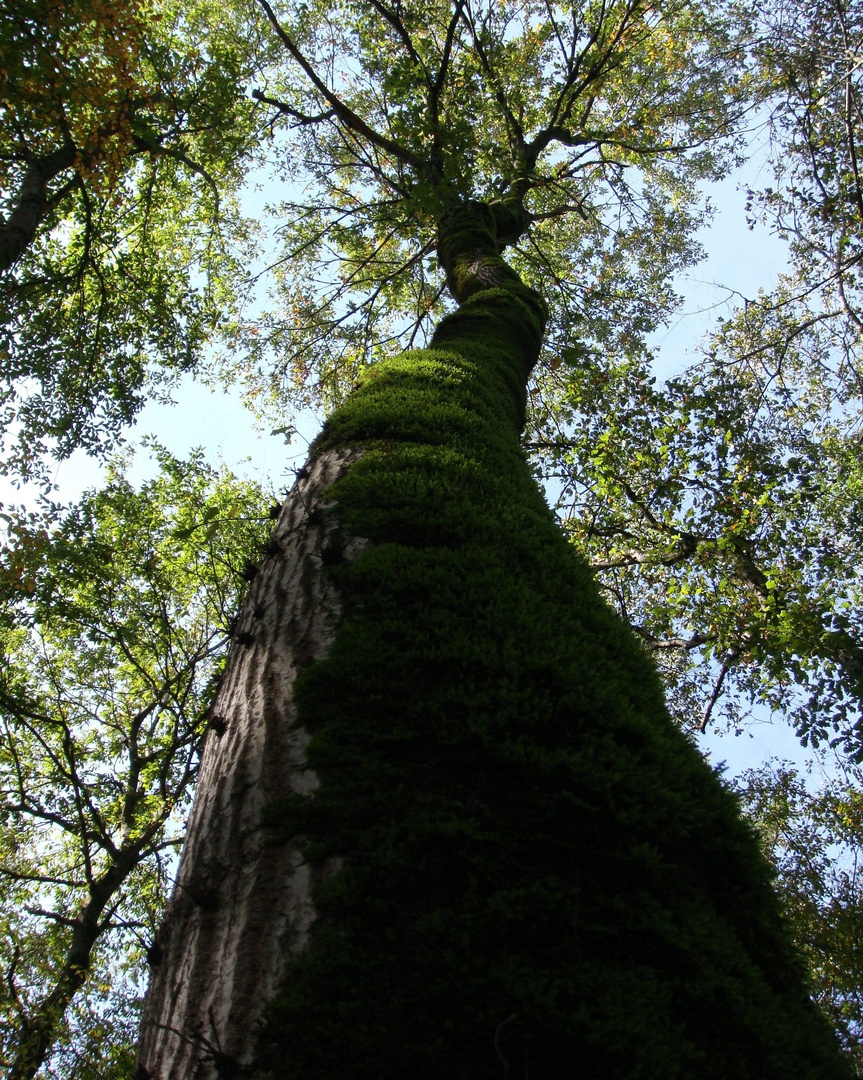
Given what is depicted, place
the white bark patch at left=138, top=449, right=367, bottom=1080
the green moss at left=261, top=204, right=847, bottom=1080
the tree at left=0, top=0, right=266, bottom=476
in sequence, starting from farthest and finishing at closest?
1. the tree at left=0, top=0, right=266, bottom=476
2. the white bark patch at left=138, top=449, right=367, bottom=1080
3. the green moss at left=261, top=204, right=847, bottom=1080

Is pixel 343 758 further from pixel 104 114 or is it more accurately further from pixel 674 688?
pixel 674 688

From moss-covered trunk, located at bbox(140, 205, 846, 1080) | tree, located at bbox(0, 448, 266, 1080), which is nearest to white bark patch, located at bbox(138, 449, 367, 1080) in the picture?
moss-covered trunk, located at bbox(140, 205, 846, 1080)

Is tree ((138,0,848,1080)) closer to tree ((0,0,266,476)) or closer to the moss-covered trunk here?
the moss-covered trunk

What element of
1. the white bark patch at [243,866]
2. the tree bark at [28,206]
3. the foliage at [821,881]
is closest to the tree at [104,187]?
the tree bark at [28,206]

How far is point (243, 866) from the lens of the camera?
1557mm

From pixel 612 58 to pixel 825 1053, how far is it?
40.0 feet

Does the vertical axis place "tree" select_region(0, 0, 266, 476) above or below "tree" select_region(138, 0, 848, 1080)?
above

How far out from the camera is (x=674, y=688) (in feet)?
28.7

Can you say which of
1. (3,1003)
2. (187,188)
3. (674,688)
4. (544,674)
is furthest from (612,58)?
(3,1003)

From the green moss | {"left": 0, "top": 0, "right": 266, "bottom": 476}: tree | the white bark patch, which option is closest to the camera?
the green moss

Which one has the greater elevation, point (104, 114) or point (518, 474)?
point (104, 114)

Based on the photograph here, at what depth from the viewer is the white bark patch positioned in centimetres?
130

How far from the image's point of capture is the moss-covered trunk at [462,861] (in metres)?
1.09

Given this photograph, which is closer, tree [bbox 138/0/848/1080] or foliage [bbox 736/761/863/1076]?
tree [bbox 138/0/848/1080]
